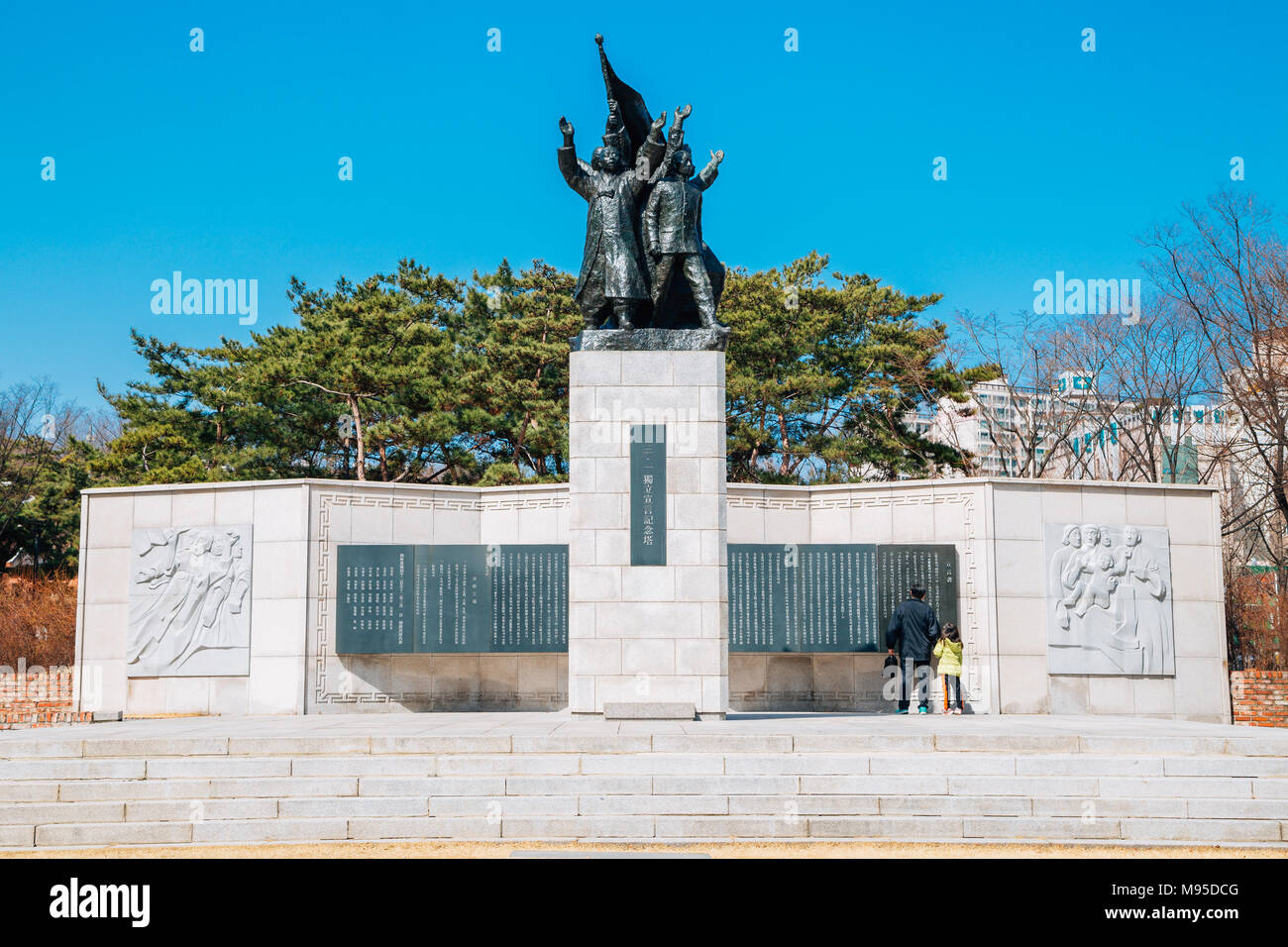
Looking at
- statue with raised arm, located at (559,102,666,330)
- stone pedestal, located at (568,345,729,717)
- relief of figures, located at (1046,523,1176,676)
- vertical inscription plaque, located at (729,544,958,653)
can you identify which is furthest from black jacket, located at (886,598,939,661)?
statue with raised arm, located at (559,102,666,330)

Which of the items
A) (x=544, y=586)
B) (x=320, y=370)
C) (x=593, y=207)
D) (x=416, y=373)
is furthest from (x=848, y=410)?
(x=593, y=207)

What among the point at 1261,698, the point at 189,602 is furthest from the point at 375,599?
the point at 1261,698

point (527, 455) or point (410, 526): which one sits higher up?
point (527, 455)

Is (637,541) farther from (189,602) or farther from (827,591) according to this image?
(189,602)

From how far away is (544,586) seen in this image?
13391 millimetres

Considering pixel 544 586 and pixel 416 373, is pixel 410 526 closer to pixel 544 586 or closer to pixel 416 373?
pixel 544 586

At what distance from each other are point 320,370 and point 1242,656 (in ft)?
57.4

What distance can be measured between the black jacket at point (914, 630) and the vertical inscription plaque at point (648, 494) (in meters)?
3.81

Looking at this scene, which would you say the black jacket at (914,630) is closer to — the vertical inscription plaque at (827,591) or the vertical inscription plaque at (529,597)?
the vertical inscription plaque at (827,591)

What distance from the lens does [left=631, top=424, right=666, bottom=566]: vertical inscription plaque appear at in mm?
10266

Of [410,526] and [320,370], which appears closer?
[410,526]

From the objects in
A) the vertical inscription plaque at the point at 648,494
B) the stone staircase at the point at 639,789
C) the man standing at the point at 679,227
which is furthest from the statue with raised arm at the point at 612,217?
the stone staircase at the point at 639,789

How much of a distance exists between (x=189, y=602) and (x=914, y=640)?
812cm

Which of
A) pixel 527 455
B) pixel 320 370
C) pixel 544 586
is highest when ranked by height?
pixel 320 370
